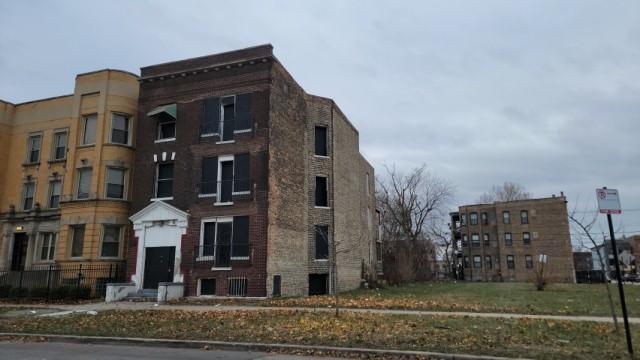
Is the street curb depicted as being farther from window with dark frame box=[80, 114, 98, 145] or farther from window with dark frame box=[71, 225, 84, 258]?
window with dark frame box=[80, 114, 98, 145]

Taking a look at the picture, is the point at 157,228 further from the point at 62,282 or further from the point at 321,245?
the point at 321,245

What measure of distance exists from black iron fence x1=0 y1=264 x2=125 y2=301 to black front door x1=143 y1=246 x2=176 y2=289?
2521 millimetres

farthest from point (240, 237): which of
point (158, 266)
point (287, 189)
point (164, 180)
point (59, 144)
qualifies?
point (59, 144)

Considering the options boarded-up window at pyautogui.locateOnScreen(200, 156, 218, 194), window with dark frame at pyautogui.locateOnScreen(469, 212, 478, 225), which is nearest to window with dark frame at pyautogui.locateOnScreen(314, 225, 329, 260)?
boarded-up window at pyautogui.locateOnScreen(200, 156, 218, 194)

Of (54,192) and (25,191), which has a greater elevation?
(25,191)

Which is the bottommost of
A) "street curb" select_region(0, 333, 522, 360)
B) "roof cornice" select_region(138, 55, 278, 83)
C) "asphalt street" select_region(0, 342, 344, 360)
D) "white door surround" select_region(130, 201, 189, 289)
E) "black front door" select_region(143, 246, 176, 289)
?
"asphalt street" select_region(0, 342, 344, 360)

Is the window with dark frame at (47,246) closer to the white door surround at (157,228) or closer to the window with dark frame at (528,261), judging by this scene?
the white door surround at (157,228)

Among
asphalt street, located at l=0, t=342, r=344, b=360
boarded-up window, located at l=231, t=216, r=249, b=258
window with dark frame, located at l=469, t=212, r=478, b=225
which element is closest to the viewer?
asphalt street, located at l=0, t=342, r=344, b=360

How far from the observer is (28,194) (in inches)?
1206

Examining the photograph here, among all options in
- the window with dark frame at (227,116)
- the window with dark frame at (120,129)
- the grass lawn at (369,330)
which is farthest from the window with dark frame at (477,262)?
the grass lawn at (369,330)

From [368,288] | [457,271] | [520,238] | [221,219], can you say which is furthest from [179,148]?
[457,271]

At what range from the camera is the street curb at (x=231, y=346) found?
29.1 feet

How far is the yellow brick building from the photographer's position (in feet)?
85.1

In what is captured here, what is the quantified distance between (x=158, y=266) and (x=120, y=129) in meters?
8.74
